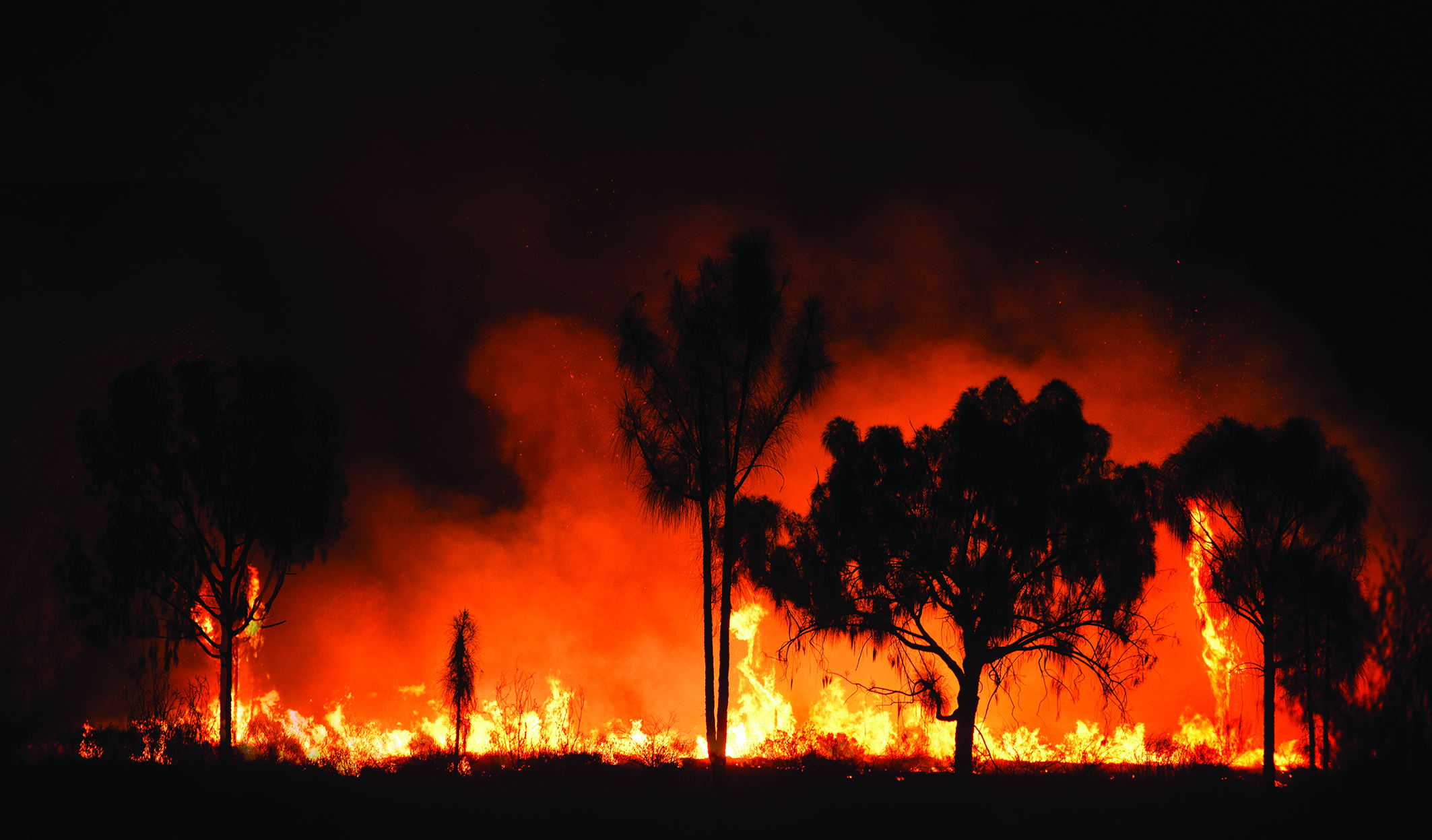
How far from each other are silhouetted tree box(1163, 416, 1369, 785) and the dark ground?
6496 millimetres

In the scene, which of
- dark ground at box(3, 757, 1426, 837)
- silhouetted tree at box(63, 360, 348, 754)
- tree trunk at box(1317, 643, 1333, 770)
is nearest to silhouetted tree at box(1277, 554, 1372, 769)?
tree trunk at box(1317, 643, 1333, 770)

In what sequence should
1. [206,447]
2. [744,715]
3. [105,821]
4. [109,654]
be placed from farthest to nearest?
[109,654]
[744,715]
[206,447]
[105,821]

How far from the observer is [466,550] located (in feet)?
155

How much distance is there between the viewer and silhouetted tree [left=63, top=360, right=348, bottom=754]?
23344mm

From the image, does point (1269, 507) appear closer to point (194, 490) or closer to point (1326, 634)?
Answer: point (1326, 634)

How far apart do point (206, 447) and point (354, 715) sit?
2616cm

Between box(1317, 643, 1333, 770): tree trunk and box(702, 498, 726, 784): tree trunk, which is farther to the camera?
box(1317, 643, 1333, 770): tree trunk

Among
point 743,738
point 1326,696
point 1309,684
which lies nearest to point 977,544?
point 1309,684

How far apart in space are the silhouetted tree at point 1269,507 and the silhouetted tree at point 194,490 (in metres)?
25.0

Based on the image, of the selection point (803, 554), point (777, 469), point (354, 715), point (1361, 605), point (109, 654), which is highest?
point (777, 469)

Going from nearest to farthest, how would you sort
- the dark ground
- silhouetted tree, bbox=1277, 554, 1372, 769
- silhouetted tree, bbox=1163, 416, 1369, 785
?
the dark ground
silhouetted tree, bbox=1163, 416, 1369, 785
silhouetted tree, bbox=1277, 554, 1372, 769

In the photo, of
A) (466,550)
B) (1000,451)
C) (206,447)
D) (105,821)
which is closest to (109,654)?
(466,550)

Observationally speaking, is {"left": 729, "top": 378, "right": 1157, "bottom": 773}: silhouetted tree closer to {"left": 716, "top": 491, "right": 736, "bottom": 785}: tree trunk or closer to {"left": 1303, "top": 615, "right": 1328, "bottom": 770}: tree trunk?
{"left": 716, "top": 491, "right": 736, "bottom": 785}: tree trunk

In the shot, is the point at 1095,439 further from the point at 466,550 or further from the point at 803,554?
the point at 466,550
